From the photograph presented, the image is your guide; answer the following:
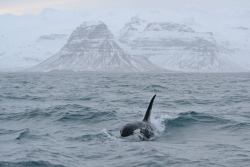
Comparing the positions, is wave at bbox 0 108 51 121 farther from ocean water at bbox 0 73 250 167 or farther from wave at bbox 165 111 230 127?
wave at bbox 165 111 230 127

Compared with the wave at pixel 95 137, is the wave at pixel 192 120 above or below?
below

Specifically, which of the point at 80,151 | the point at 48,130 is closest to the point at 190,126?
the point at 48,130

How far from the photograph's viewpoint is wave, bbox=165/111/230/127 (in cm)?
2820

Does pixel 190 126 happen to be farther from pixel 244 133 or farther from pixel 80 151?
pixel 80 151

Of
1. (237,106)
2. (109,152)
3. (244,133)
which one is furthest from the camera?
(237,106)

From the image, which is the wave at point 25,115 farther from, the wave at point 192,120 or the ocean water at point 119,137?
the wave at point 192,120

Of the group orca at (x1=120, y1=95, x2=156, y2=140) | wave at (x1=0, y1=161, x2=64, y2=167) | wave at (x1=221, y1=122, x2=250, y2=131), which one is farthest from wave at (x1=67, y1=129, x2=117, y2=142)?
wave at (x1=221, y1=122, x2=250, y2=131)

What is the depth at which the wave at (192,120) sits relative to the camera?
28205 millimetres

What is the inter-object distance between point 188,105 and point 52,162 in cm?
2216

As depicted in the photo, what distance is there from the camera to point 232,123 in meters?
27.5

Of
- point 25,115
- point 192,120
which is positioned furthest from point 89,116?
point 192,120

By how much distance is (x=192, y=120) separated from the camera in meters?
29.3

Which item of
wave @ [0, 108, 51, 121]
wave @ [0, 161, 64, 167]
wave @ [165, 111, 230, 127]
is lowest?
wave @ [165, 111, 230, 127]

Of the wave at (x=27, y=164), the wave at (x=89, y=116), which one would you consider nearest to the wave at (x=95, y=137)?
the wave at (x=27, y=164)
